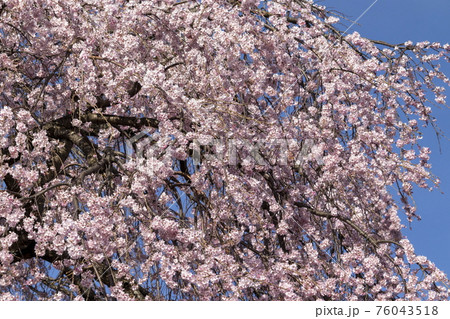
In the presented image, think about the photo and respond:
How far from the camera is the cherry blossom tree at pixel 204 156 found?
4551 mm

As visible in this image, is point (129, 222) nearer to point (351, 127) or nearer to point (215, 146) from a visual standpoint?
point (215, 146)

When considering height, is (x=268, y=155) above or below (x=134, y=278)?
above

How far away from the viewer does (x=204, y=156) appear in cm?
479

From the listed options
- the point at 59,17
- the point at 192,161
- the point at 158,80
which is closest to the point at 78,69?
the point at 59,17

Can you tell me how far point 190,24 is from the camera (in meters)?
5.49

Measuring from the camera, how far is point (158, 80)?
4754mm

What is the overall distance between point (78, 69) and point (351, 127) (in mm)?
2570

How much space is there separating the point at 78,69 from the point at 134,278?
1.98 m

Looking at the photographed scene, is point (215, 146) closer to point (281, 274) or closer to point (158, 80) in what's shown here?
point (158, 80)

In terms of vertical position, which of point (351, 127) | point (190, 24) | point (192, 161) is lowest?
point (192, 161)

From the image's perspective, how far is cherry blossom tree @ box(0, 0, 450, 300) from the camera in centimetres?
455

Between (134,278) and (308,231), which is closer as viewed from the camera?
(134,278)
